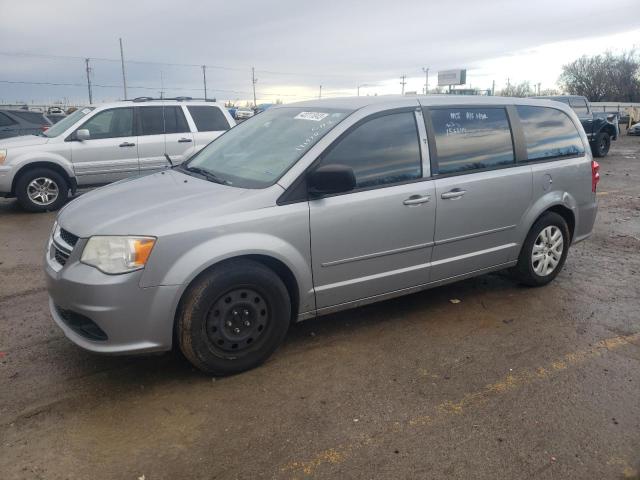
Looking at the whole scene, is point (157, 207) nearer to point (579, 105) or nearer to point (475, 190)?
point (475, 190)

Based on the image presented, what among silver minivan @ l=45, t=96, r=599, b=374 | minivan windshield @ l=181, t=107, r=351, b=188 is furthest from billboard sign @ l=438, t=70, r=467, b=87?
minivan windshield @ l=181, t=107, r=351, b=188

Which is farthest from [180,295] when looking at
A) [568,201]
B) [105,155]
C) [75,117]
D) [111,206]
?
[75,117]

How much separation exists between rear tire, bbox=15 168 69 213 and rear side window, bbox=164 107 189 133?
1992 millimetres

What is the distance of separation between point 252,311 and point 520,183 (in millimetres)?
2667

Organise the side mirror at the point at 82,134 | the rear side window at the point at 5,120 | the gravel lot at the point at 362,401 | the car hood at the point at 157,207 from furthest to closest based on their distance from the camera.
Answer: the rear side window at the point at 5,120 < the side mirror at the point at 82,134 < the car hood at the point at 157,207 < the gravel lot at the point at 362,401

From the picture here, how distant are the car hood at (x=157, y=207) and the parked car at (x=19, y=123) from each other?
31.0 ft

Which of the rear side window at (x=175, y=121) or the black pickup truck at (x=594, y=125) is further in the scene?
the black pickup truck at (x=594, y=125)

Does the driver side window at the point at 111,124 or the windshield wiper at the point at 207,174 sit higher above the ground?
the driver side window at the point at 111,124

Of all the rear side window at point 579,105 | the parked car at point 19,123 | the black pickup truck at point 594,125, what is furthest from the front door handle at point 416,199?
the rear side window at point 579,105

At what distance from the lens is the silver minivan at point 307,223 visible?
127 inches

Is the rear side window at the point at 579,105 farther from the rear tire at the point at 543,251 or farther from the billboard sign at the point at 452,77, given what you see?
the billboard sign at the point at 452,77

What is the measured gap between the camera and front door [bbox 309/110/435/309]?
3.78m

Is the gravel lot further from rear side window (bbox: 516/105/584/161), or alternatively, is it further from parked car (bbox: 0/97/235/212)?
parked car (bbox: 0/97/235/212)

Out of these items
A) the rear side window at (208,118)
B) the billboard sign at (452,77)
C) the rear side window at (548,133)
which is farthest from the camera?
the billboard sign at (452,77)
